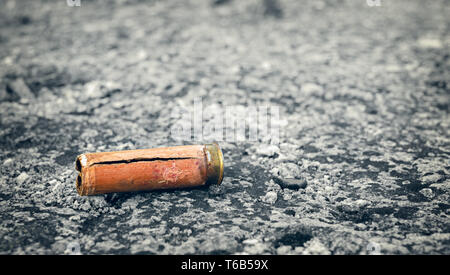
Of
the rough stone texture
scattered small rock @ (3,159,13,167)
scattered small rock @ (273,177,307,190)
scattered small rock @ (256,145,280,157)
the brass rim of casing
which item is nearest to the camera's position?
the rough stone texture

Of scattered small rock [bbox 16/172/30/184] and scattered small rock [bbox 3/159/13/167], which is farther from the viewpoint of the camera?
scattered small rock [bbox 3/159/13/167]

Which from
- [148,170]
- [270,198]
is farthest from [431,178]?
[148,170]

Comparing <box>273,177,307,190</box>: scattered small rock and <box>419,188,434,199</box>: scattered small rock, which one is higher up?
<box>273,177,307,190</box>: scattered small rock

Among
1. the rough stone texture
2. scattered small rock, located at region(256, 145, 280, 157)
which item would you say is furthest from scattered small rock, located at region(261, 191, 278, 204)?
scattered small rock, located at region(256, 145, 280, 157)

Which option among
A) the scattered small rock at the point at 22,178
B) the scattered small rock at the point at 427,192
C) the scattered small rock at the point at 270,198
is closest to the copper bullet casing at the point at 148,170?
the scattered small rock at the point at 270,198

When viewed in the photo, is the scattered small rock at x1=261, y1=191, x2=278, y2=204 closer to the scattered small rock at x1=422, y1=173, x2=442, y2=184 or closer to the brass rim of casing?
the brass rim of casing
